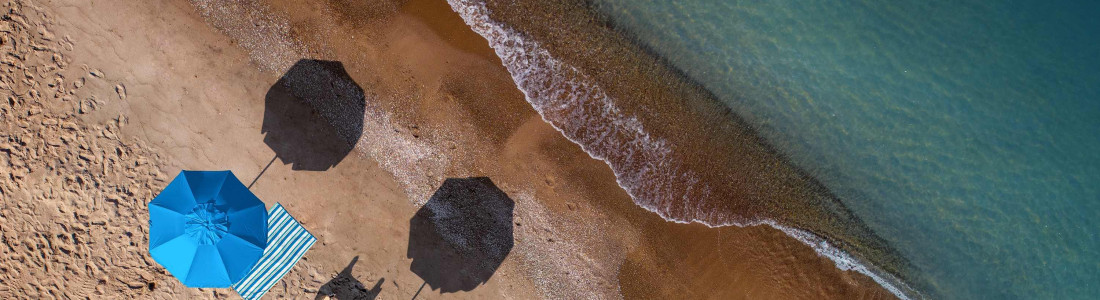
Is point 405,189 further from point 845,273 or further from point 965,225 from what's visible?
point 965,225

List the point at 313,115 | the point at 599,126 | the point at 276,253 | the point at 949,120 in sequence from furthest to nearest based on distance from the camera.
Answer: the point at 949,120
the point at 599,126
the point at 313,115
the point at 276,253

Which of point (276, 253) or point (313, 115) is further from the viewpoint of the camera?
point (313, 115)

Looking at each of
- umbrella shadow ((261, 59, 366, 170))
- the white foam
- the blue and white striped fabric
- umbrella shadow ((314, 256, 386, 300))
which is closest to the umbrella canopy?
the blue and white striped fabric

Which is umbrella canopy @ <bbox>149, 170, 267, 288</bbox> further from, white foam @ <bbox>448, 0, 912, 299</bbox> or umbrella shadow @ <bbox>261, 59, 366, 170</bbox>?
white foam @ <bbox>448, 0, 912, 299</bbox>

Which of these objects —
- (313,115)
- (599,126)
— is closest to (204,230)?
(313,115)

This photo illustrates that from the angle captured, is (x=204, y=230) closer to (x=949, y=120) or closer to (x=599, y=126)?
(x=599, y=126)

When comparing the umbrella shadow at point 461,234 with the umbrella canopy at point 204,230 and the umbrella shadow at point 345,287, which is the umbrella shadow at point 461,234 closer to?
Result: the umbrella shadow at point 345,287

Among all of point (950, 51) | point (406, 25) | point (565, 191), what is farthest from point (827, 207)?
point (406, 25)
